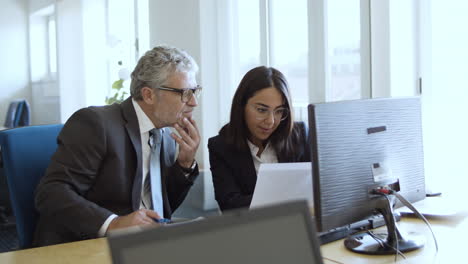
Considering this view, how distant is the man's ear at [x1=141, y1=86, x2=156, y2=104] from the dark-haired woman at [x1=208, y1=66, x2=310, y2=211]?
333 mm

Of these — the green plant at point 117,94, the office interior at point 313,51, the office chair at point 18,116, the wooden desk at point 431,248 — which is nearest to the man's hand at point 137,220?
the wooden desk at point 431,248

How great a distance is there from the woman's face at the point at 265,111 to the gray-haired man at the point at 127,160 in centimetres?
24

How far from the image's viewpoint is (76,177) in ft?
5.74

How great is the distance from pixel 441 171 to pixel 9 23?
7.24 m

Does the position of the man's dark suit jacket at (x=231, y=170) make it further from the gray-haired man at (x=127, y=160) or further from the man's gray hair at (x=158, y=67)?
the man's gray hair at (x=158, y=67)

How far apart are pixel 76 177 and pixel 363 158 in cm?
97

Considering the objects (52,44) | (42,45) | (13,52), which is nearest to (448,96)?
(52,44)

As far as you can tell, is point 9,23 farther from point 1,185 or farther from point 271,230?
point 271,230

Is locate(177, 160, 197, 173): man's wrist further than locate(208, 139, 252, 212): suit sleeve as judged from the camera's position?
Yes

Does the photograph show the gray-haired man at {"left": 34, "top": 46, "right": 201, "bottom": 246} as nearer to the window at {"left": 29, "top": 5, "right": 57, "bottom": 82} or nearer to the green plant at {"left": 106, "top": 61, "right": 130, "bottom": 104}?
the green plant at {"left": 106, "top": 61, "right": 130, "bottom": 104}

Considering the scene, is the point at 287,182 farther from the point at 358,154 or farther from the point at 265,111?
the point at 265,111

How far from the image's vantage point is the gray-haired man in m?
1.67

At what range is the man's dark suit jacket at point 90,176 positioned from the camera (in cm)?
166

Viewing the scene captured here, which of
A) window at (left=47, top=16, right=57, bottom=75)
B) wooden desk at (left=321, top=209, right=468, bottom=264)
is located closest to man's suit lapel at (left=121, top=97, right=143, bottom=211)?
wooden desk at (left=321, top=209, right=468, bottom=264)
